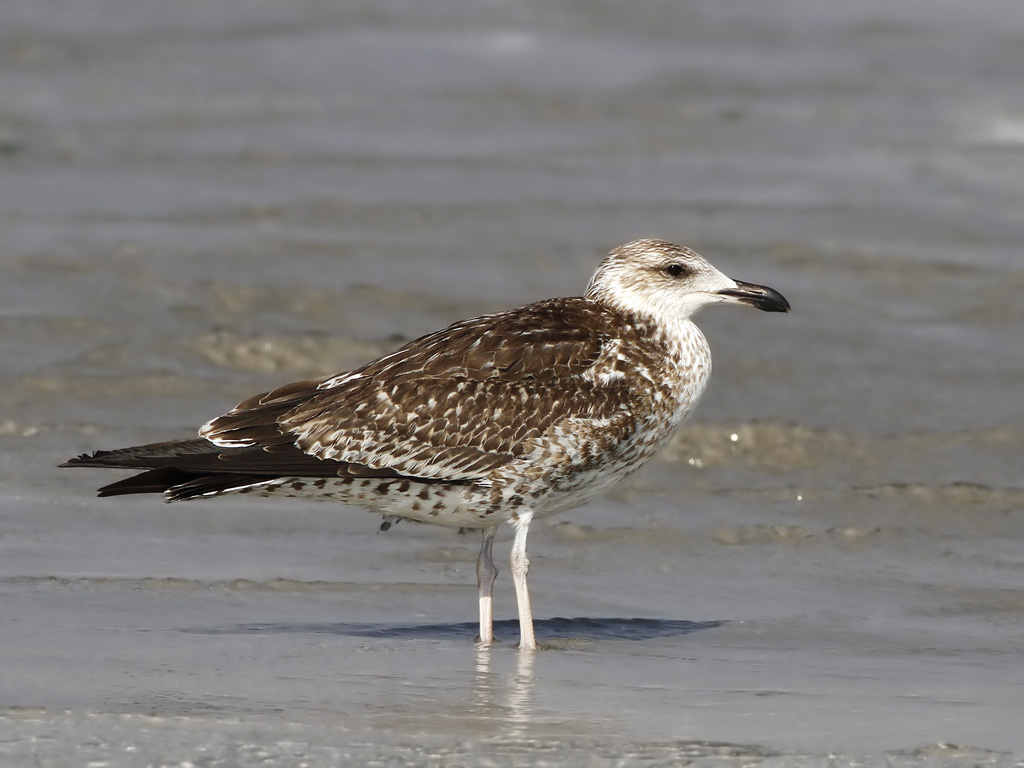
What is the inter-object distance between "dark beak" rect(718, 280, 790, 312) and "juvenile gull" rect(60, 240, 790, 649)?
0.44m

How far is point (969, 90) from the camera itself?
18.1m

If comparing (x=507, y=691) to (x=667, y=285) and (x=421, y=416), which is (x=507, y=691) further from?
(x=667, y=285)

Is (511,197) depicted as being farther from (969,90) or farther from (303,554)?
(303,554)

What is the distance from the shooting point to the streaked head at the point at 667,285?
836 cm

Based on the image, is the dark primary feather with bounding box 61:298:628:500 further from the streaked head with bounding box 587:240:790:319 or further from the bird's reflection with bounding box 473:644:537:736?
the bird's reflection with bounding box 473:644:537:736

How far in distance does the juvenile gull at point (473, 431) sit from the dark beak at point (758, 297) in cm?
44

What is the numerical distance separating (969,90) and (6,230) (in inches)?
366

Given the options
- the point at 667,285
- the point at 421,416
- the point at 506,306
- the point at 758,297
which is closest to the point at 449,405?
the point at 421,416

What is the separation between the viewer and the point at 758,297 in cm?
839

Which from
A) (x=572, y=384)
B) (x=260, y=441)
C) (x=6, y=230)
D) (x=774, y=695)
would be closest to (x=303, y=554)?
(x=260, y=441)

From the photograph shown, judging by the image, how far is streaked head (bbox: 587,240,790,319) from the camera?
27.4ft

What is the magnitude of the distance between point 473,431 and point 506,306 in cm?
501

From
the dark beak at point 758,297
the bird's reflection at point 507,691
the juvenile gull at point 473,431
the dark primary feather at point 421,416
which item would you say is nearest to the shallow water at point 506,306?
the bird's reflection at point 507,691

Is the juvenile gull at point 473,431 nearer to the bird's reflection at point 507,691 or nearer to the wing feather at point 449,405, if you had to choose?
the wing feather at point 449,405
